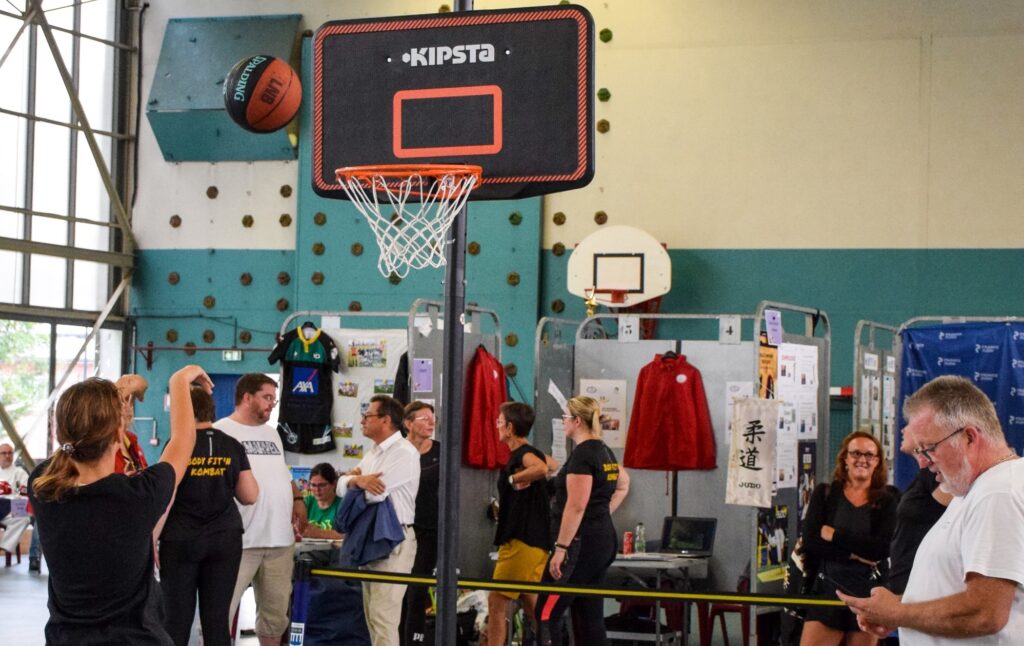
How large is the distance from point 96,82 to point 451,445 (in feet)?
38.2

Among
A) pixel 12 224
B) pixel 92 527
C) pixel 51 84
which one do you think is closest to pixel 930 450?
pixel 92 527

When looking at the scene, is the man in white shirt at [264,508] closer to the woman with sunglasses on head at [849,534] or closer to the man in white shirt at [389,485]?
the man in white shirt at [389,485]

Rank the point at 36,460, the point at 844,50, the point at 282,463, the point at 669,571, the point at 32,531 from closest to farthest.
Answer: the point at 282,463
the point at 669,571
the point at 844,50
the point at 32,531
the point at 36,460

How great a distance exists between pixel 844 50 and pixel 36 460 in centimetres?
903

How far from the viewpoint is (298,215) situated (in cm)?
1249

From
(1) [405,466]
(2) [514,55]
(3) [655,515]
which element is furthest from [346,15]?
(2) [514,55]

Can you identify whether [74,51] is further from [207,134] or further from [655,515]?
[655,515]

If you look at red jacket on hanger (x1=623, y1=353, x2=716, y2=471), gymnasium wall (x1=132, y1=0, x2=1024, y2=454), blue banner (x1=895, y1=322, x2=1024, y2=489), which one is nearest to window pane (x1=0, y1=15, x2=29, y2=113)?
gymnasium wall (x1=132, y1=0, x2=1024, y2=454)

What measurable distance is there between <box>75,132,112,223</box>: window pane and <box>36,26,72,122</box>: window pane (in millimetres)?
335

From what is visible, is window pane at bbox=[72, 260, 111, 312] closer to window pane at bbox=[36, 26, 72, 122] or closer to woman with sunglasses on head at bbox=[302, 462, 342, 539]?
window pane at bbox=[36, 26, 72, 122]

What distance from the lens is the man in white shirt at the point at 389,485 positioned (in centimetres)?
616

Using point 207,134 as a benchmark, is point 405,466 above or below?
below

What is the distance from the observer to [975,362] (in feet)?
23.1

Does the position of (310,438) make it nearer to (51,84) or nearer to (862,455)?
(862,455)
